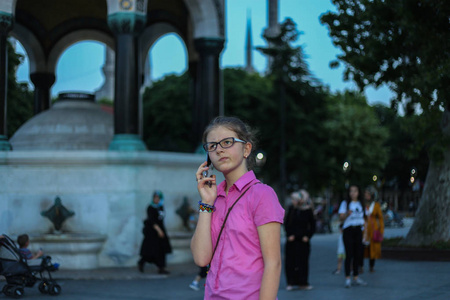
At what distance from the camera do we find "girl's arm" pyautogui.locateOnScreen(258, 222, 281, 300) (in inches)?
149

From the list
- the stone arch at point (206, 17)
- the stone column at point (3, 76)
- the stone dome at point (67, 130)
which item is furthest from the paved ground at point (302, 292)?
the stone arch at point (206, 17)

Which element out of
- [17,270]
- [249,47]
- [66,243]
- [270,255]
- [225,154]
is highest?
[249,47]

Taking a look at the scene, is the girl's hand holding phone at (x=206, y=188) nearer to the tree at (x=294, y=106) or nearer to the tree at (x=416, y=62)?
the tree at (x=416, y=62)

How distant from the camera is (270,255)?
3846mm

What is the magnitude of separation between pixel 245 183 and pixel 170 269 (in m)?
12.8

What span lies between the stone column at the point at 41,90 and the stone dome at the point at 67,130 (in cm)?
302

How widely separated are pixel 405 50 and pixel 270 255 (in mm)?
15230

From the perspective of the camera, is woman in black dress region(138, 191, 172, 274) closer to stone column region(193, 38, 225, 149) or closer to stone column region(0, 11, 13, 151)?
stone column region(0, 11, 13, 151)

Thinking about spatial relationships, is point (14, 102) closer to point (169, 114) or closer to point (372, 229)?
point (169, 114)

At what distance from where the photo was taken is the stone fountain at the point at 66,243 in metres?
15.9

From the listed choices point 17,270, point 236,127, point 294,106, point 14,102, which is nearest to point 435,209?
point 17,270

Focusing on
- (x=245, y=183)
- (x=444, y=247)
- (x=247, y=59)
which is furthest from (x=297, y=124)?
(x=247, y=59)

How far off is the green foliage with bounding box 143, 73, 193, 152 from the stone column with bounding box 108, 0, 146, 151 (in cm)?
2689

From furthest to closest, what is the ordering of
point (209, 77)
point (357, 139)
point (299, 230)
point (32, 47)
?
point (357, 139)
point (32, 47)
point (209, 77)
point (299, 230)
